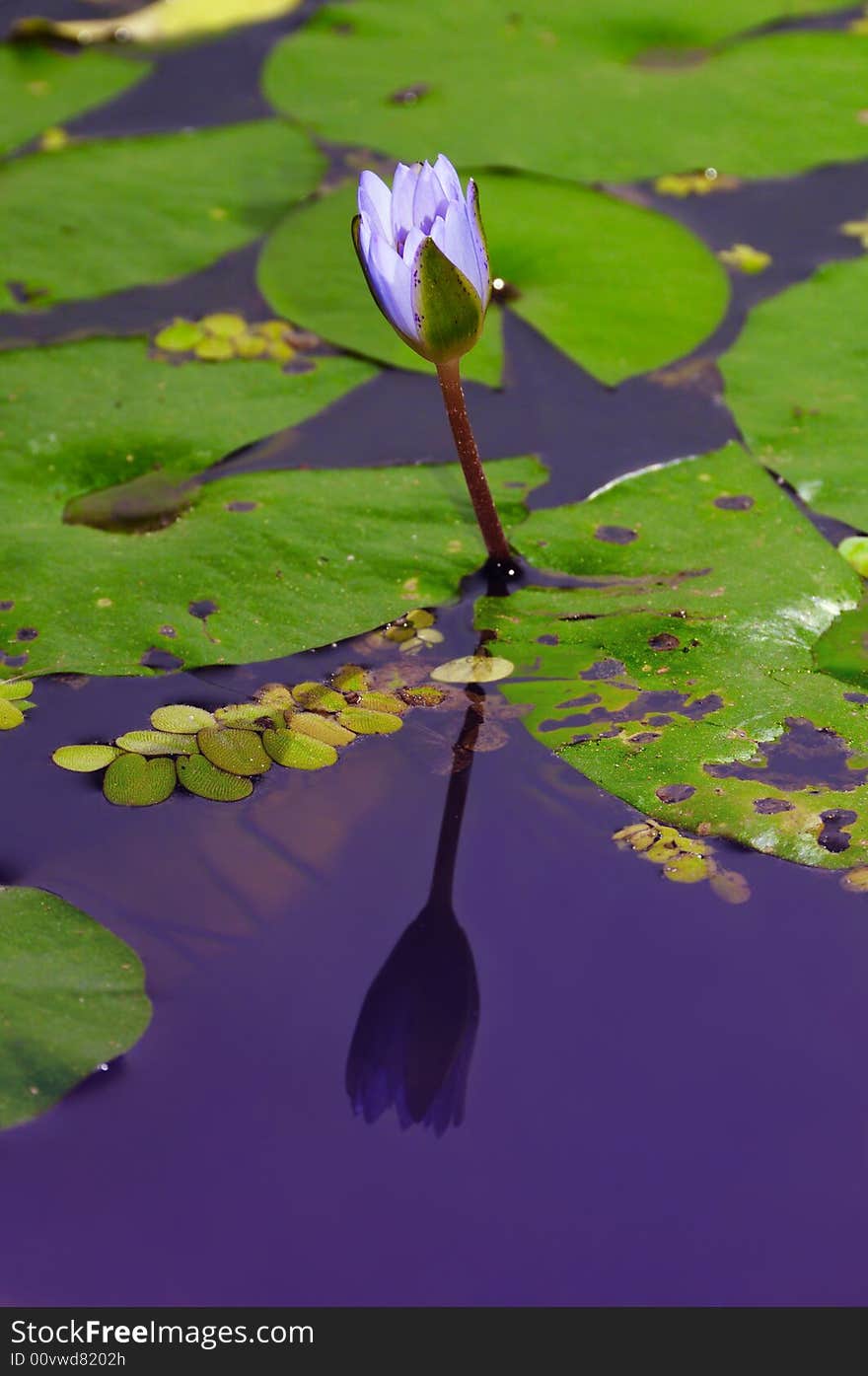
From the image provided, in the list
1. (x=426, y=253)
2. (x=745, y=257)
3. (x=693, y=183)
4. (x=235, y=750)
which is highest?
(x=426, y=253)

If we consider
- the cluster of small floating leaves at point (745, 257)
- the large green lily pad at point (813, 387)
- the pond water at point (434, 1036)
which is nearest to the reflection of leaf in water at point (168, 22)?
the cluster of small floating leaves at point (745, 257)

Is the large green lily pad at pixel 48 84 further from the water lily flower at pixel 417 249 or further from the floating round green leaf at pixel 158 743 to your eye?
the floating round green leaf at pixel 158 743

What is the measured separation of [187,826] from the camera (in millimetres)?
2123

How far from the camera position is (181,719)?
7.39 ft

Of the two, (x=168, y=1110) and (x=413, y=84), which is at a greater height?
(x=413, y=84)

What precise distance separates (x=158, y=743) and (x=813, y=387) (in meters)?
1.62

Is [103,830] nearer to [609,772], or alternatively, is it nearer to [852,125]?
[609,772]

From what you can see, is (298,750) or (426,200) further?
(298,750)

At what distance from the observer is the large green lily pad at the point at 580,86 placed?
3586 millimetres

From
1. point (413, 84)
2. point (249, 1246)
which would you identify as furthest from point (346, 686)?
point (413, 84)

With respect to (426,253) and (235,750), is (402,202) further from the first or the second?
(235,750)

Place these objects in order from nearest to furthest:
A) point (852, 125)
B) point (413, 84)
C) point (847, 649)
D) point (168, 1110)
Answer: point (168, 1110)
point (847, 649)
point (852, 125)
point (413, 84)

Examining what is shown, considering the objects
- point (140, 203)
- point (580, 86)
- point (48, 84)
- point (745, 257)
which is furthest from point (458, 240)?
point (48, 84)

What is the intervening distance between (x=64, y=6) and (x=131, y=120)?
921 millimetres
